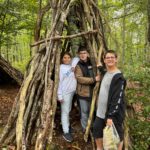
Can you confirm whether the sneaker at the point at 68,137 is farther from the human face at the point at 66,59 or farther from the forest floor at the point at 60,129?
the human face at the point at 66,59

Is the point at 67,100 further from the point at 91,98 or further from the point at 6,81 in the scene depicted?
the point at 6,81

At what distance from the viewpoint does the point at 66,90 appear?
4594 millimetres

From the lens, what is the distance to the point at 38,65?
489cm

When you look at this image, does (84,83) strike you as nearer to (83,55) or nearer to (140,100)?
(83,55)

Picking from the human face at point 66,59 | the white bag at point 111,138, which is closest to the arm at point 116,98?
the white bag at point 111,138

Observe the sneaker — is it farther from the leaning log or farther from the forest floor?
the leaning log

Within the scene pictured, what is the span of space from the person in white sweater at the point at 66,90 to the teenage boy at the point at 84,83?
96mm

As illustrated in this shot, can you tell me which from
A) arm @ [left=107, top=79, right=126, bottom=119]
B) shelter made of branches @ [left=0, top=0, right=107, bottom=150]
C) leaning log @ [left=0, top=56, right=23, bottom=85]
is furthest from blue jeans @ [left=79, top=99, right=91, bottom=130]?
leaning log @ [left=0, top=56, right=23, bottom=85]

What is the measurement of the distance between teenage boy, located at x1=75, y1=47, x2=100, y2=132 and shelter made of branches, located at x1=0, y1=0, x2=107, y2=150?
0.13 metres

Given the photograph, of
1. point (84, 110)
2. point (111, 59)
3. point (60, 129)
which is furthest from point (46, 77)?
point (111, 59)

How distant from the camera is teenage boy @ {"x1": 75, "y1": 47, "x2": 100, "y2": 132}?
4.55m

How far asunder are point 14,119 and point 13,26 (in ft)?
12.3

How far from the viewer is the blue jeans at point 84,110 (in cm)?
463

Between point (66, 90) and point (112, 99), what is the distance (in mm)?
1026
